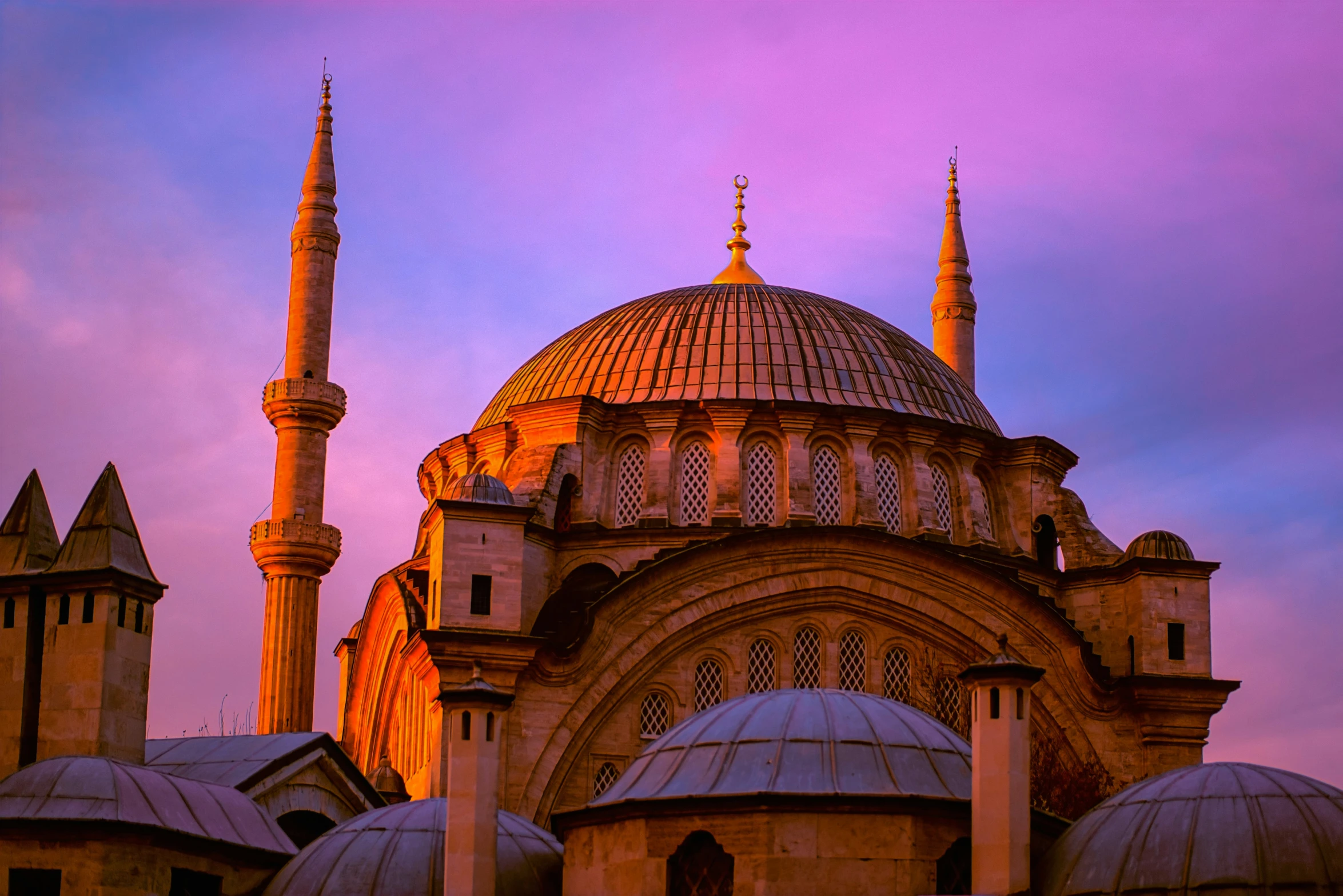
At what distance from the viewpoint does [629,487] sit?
1186 inches

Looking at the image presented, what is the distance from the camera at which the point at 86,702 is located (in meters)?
21.5

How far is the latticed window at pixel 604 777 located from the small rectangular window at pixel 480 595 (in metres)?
2.24

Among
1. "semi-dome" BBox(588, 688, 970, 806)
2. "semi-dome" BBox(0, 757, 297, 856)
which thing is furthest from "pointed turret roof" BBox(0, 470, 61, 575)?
"semi-dome" BBox(588, 688, 970, 806)

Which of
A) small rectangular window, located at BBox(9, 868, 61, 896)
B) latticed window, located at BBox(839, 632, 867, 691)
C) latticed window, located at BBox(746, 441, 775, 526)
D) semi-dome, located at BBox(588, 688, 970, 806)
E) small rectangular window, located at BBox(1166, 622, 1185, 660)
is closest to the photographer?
semi-dome, located at BBox(588, 688, 970, 806)

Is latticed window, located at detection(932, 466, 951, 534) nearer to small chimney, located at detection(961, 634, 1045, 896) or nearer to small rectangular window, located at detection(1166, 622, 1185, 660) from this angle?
small rectangular window, located at detection(1166, 622, 1185, 660)

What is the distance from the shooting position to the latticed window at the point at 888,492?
30.1 m

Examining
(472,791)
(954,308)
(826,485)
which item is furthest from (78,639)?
(954,308)

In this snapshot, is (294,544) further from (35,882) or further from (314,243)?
(35,882)

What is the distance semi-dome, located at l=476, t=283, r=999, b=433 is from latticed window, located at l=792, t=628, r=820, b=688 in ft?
12.6

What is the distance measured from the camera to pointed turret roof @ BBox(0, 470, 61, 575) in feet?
73.7

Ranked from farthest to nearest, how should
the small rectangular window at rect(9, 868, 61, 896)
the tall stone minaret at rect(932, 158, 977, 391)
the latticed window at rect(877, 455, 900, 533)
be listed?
1. the tall stone minaret at rect(932, 158, 977, 391)
2. the latticed window at rect(877, 455, 900, 533)
3. the small rectangular window at rect(9, 868, 61, 896)

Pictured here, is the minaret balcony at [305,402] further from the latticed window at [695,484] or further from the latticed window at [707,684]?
the latticed window at [707,684]

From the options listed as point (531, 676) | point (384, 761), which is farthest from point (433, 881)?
point (384, 761)

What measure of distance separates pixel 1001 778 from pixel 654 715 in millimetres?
9659
